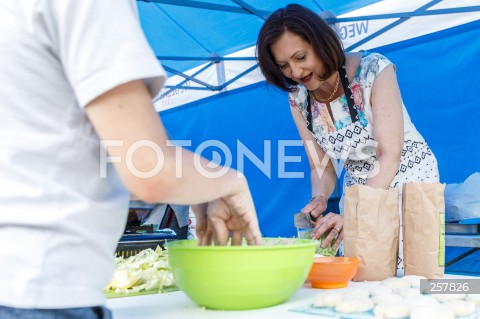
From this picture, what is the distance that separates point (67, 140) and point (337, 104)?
70.3 inches

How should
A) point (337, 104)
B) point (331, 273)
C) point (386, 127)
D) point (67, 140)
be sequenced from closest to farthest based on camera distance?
point (67, 140)
point (331, 273)
point (386, 127)
point (337, 104)

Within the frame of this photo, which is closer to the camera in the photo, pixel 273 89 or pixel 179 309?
pixel 179 309

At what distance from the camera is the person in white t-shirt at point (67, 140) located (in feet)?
2.07

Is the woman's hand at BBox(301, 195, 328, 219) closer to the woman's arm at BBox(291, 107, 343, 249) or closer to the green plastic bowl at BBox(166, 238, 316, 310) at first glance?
the woman's arm at BBox(291, 107, 343, 249)

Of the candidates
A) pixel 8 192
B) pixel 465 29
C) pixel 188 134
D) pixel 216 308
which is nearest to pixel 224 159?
pixel 188 134

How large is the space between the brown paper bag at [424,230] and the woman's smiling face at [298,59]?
3.01ft

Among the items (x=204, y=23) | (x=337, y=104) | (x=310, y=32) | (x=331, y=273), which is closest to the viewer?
(x=331, y=273)

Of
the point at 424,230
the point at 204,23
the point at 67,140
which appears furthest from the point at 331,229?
the point at 204,23

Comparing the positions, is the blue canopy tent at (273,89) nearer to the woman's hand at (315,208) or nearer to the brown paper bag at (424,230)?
the woman's hand at (315,208)

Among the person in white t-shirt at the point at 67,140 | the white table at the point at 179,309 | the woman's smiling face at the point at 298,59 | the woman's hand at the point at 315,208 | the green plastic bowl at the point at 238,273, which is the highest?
the woman's smiling face at the point at 298,59

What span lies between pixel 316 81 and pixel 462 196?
4.19ft

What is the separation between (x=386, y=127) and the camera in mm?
1979

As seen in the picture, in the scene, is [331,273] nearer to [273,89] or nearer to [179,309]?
[179,309]

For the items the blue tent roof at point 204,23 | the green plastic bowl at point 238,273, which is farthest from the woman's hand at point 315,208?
the blue tent roof at point 204,23
